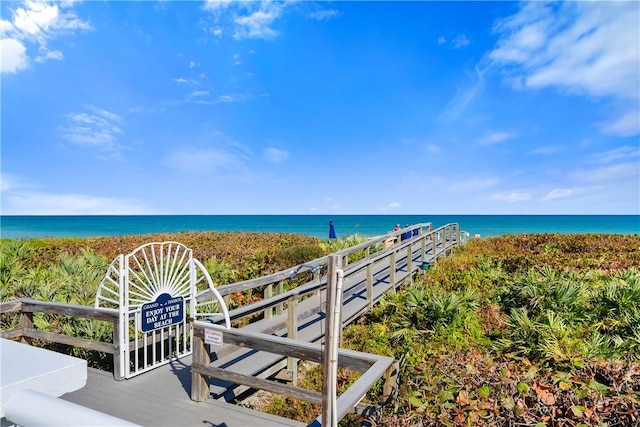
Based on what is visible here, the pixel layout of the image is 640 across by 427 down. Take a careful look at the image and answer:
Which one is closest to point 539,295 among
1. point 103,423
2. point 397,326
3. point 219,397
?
point 397,326

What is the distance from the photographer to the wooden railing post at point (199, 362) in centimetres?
423

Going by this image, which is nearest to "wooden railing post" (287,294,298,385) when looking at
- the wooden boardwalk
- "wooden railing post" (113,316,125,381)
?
the wooden boardwalk

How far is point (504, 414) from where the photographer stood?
3.54 metres

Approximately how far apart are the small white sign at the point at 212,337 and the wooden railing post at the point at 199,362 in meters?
0.08

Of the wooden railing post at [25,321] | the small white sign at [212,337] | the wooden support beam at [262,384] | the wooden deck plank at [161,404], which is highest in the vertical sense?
the small white sign at [212,337]

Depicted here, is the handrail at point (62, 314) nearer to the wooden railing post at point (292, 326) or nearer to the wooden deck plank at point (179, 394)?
the wooden deck plank at point (179, 394)

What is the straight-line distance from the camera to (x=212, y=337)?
4.11 meters

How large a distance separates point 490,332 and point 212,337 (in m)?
5.01

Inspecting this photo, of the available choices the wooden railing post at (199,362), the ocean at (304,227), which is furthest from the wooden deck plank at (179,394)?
the ocean at (304,227)

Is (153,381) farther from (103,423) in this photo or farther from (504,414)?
(103,423)

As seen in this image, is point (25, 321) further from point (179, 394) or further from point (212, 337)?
point (212, 337)

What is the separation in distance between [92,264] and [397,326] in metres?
8.76

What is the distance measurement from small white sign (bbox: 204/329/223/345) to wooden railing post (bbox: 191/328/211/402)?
3.0 inches

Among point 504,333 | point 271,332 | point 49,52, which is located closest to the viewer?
point 271,332
